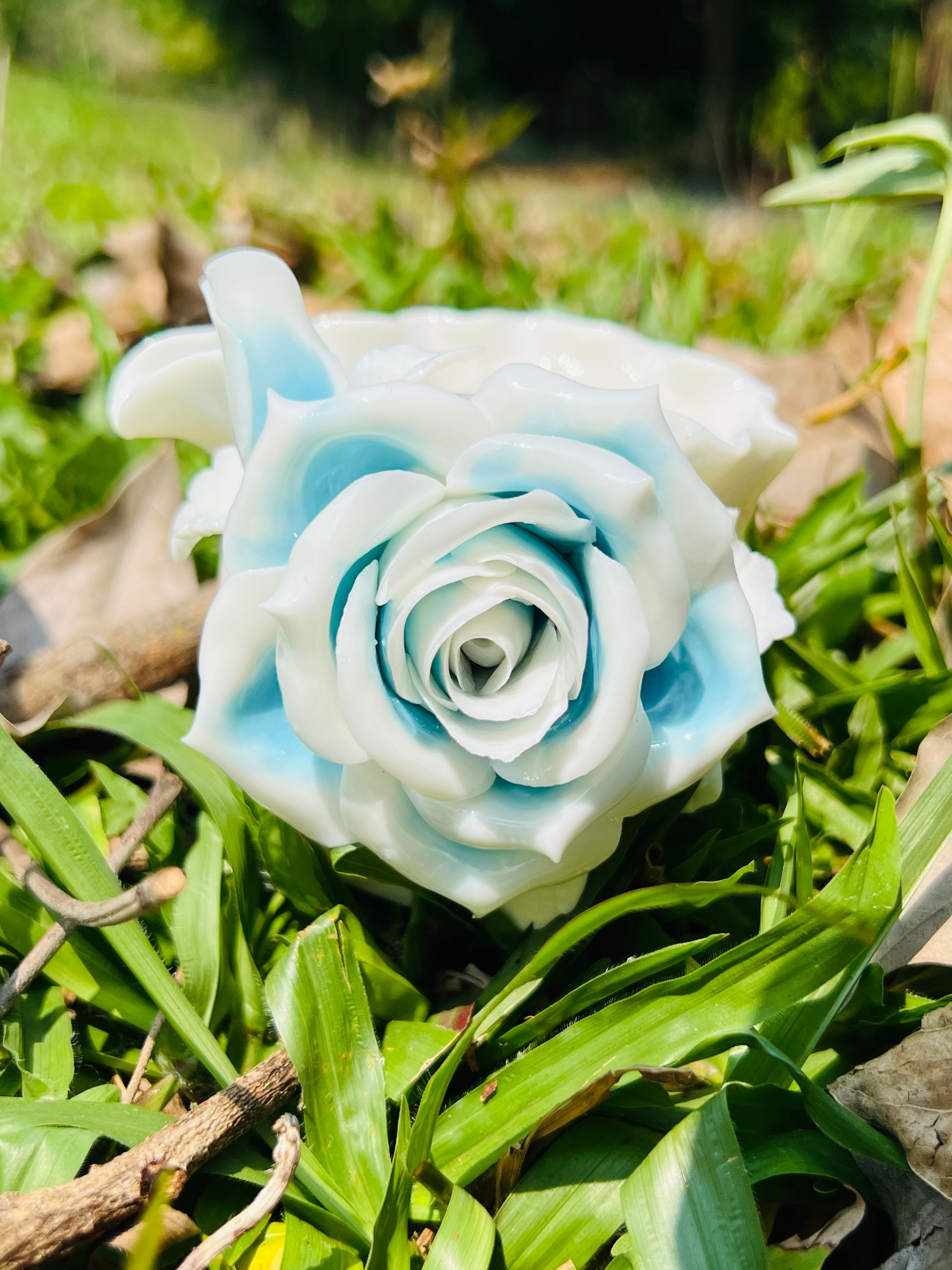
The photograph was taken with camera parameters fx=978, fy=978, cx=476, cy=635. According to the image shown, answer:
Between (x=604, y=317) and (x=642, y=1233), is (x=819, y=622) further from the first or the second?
(x=604, y=317)

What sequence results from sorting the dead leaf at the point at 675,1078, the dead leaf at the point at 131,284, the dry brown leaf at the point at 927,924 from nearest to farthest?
the dead leaf at the point at 675,1078
the dry brown leaf at the point at 927,924
the dead leaf at the point at 131,284

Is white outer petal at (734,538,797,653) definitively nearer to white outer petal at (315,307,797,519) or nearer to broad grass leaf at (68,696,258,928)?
white outer petal at (315,307,797,519)

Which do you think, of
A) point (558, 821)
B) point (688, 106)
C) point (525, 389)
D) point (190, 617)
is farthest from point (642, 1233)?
point (688, 106)

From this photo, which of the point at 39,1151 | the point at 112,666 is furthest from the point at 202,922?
the point at 112,666

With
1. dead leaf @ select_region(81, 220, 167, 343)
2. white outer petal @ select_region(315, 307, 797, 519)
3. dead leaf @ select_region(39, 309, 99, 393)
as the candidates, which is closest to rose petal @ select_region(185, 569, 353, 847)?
white outer petal @ select_region(315, 307, 797, 519)

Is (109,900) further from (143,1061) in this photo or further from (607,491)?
(607,491)

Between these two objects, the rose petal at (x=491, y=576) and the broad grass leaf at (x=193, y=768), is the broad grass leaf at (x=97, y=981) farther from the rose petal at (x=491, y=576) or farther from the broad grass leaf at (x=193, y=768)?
the rose petal at (x=491, y=576)

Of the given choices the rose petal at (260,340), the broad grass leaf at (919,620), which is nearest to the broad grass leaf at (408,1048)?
the rose petal at (260,340)
